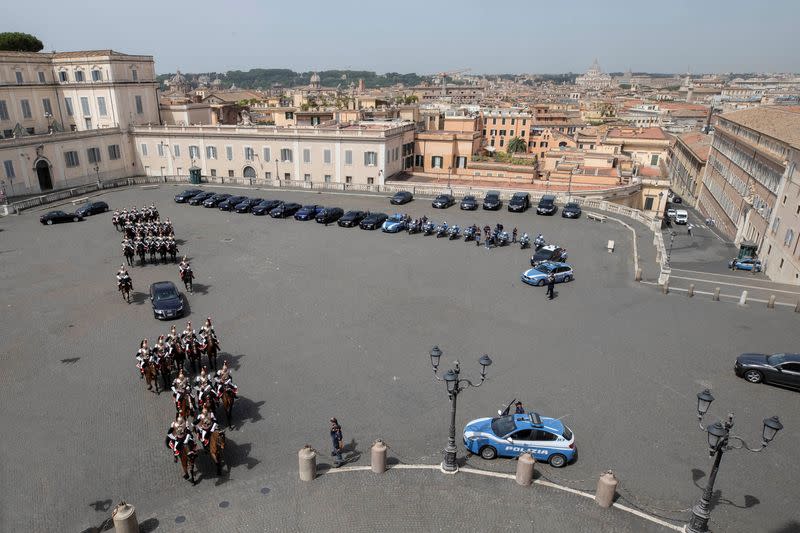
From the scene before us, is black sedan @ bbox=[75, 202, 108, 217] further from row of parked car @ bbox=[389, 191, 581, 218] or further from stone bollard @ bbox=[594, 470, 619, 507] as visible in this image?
stone bollard @ bbox=[594, 470, 619, 507]

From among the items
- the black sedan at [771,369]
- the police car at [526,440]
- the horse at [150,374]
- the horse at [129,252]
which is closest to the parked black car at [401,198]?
the horse at [129,252]

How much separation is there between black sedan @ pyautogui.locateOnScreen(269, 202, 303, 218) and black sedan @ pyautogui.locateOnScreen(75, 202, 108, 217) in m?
13.0

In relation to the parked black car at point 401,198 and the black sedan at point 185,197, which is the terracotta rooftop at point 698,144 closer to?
the parked black car at point 401,198

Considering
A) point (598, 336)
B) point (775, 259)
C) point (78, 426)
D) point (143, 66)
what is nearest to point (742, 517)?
point (598, 336)

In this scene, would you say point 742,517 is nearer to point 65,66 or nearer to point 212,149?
point 212,149

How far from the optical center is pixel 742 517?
38.2 feet

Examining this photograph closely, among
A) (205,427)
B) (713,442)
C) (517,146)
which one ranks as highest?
(713,442)

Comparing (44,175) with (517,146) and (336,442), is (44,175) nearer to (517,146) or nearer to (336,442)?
(336,442)

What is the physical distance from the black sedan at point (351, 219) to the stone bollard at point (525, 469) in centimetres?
2564

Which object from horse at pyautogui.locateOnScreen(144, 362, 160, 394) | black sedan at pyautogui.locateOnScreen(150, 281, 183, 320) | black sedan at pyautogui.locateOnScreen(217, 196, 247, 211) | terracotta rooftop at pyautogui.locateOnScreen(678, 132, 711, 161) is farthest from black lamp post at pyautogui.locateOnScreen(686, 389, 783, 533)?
terracotta rooftop at pyautogui.locateOnScreen(678, 132, 711, 161)

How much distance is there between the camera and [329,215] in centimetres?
3700

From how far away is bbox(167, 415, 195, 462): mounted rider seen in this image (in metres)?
12.1

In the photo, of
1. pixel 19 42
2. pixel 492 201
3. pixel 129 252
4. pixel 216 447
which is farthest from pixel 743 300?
pixel 19 42

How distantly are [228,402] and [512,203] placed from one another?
30.5 meters
